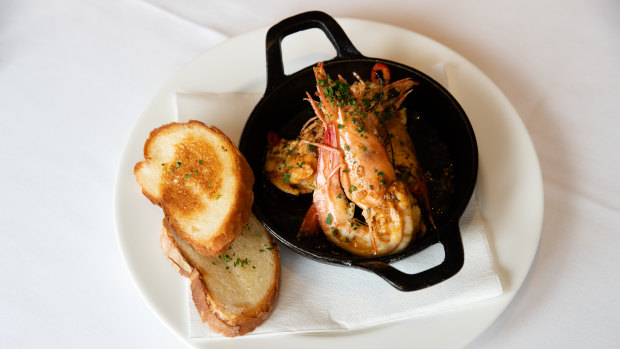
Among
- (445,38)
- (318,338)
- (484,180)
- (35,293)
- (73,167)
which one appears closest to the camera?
(318,338)

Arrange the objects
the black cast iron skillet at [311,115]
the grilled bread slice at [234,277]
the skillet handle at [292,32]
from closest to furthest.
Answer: the grilled bread slice at [234,277] → the black cast iron skillet at [311,115] → the skillet handle at [292,32]

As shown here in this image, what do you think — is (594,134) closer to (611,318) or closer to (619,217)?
(619,217)

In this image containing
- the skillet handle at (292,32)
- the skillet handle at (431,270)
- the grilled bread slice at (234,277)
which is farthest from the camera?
the skillet handle at (292,32)

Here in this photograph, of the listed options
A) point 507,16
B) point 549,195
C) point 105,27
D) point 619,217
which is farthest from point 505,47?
point 105,27

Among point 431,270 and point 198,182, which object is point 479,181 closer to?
point 431,270

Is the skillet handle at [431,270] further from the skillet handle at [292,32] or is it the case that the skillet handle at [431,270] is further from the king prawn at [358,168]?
the skillet handle at [292,32]

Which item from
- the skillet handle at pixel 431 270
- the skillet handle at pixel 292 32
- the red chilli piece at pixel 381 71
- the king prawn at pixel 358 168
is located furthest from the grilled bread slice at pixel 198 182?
the red chilli piece at pixel 381 71
